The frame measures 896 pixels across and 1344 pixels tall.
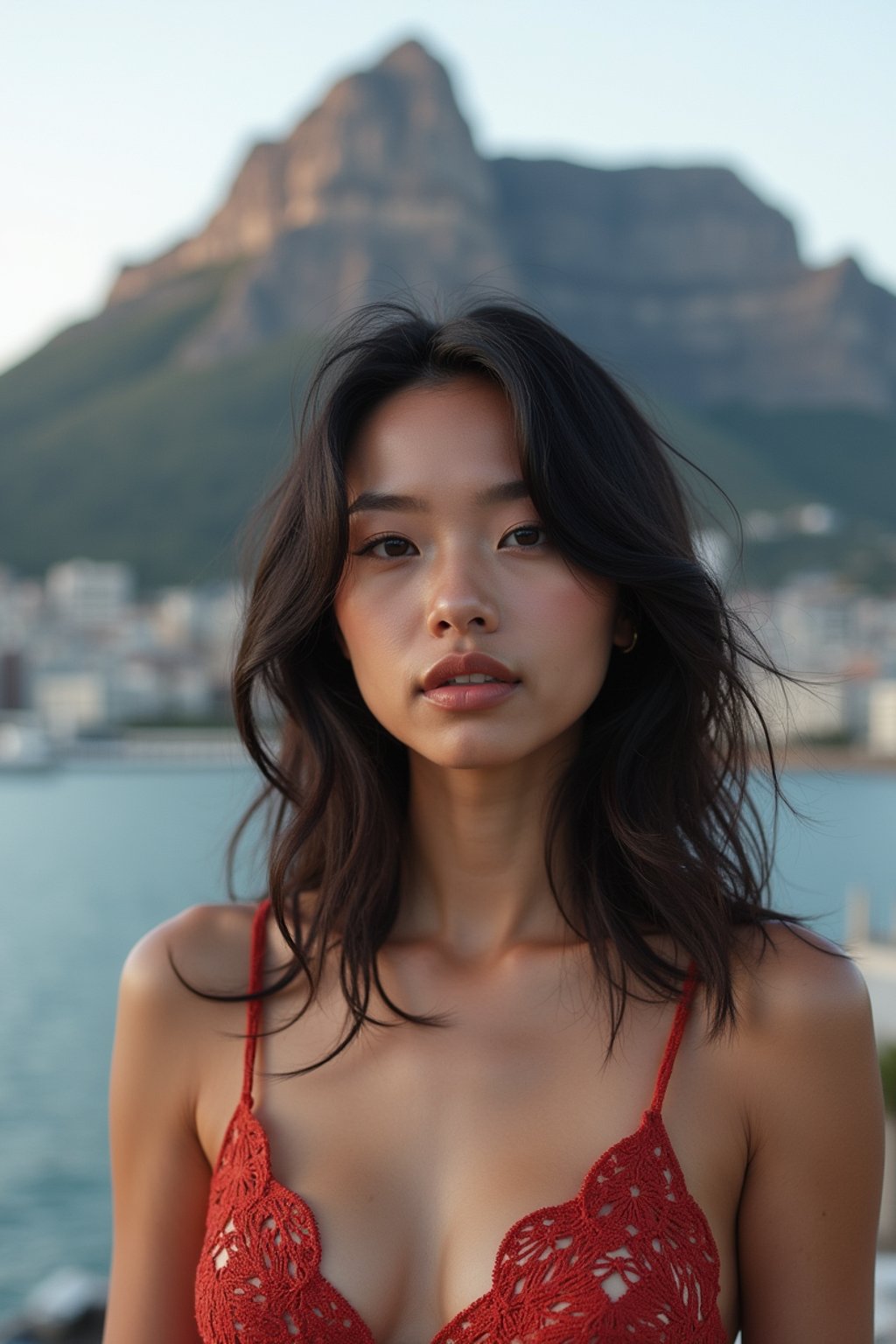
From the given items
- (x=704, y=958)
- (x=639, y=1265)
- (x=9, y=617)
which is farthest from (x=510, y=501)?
(x=9, y=617)

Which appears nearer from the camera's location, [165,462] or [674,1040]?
[674,1040]

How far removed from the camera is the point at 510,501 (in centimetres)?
143

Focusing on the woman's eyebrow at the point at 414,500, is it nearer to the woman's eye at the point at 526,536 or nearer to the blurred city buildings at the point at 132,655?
the woman's eye at the point at 526,536

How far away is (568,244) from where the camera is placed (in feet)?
386

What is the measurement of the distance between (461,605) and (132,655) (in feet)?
242

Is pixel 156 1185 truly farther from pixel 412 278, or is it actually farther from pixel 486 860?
pixel 412 278

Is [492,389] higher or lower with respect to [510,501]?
higher

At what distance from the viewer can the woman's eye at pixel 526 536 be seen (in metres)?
1.43

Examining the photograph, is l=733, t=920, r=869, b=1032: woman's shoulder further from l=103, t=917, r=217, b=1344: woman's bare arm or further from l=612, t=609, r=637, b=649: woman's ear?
l=103, t=917, r=217, b=1344: woman's bare arm

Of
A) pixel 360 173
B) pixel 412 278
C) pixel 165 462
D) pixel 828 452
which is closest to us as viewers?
pixel 165 462

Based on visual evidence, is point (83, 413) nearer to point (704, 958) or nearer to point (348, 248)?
point (348, 248)

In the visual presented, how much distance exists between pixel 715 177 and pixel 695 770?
13130 centimetres

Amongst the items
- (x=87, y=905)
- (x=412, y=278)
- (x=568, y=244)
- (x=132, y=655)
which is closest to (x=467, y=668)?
(x=87, y=905)

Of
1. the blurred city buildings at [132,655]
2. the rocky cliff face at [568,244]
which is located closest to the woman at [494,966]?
the blurred city buildings at [132,655]
